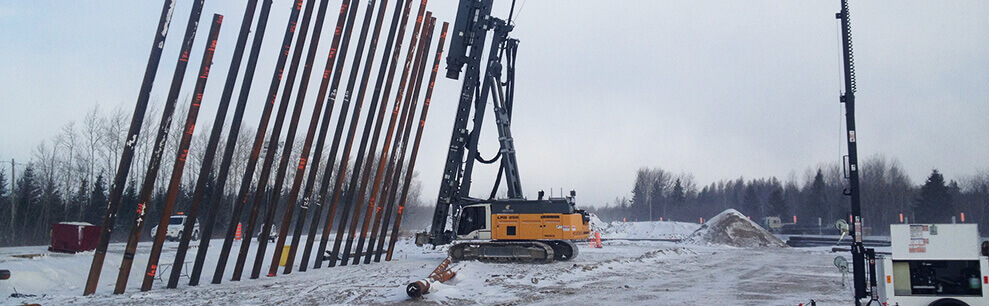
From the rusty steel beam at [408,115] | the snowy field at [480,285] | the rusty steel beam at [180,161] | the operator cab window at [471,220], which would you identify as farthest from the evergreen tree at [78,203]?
the rusty steel beam at [180,161]

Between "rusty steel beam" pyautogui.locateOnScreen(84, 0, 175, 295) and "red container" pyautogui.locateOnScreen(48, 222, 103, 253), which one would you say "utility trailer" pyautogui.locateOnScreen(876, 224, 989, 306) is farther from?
"red container" pyautogui.locateOnScreen(48, 222, 103, 253)

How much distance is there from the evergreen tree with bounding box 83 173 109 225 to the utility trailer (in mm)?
50265

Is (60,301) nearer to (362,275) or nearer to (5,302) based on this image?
(5,302)

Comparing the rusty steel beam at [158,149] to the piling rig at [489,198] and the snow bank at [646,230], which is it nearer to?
the piling rig at [489,198]

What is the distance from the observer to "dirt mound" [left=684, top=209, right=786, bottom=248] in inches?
1604

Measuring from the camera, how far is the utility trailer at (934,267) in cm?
1027

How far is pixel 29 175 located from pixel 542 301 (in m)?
50.9

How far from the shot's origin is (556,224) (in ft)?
75.0

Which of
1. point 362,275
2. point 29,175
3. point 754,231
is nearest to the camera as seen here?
point 362,275

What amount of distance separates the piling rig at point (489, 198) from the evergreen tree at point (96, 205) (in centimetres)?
3406

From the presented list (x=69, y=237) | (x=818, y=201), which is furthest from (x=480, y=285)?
(x=818, y=201)

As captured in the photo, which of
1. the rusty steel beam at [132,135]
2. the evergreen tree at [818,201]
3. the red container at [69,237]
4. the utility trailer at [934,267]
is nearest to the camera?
the utility trailer at [934,267]

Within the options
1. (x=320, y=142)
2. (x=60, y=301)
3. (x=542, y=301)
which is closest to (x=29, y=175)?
(x=320, y=142)

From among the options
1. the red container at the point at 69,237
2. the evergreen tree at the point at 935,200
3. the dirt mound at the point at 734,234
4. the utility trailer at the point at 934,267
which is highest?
the evergreen tree at the point at 935,200
